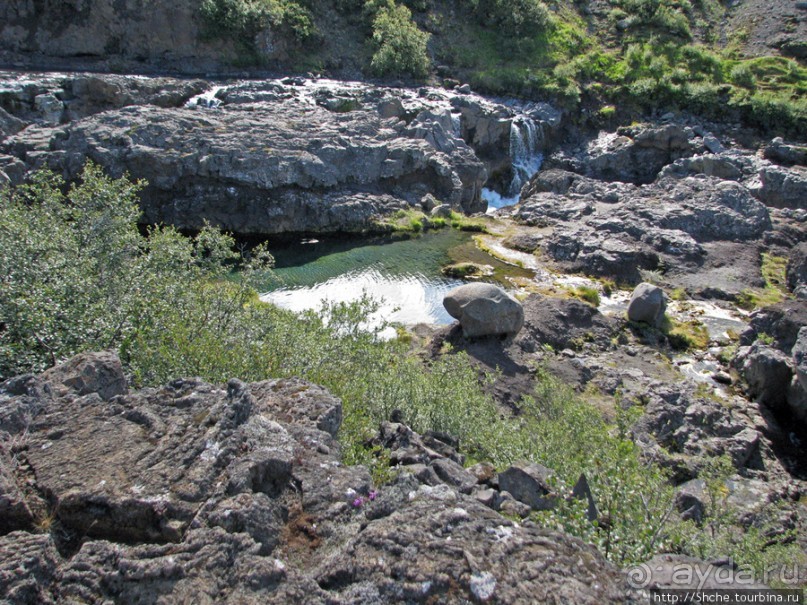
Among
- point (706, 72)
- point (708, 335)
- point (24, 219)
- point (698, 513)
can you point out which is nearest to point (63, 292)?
point (24, 219)

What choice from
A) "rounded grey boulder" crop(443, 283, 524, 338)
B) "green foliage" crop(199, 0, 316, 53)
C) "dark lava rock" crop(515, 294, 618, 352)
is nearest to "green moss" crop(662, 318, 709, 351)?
"dark lava rock" crop(515, 294, 618, 352)

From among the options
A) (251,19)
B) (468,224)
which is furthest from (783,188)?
(251,19)

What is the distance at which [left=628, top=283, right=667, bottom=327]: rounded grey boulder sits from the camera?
25453 millimetres

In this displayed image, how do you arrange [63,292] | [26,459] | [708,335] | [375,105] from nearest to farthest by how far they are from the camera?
[26,459] < [63,292] < [708,335] < [375,105]

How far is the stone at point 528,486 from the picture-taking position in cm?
866

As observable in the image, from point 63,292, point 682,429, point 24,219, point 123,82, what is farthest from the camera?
Result: point 123,82

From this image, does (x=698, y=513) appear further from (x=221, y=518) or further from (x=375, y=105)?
(x=375, y=105)

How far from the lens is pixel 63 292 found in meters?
10.7

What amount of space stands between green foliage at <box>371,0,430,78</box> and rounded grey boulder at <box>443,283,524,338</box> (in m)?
45.9

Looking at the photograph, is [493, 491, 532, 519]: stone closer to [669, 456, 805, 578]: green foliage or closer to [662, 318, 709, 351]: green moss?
[669, 456, 805, 578]: green foliage

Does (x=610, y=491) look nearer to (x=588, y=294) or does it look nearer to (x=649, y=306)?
(x=649, y=306)

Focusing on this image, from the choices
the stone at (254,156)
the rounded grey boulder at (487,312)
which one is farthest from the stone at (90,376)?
the stone at (254,156)

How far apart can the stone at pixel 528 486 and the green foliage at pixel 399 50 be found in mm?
59190

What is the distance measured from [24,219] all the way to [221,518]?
12264 millimetres
